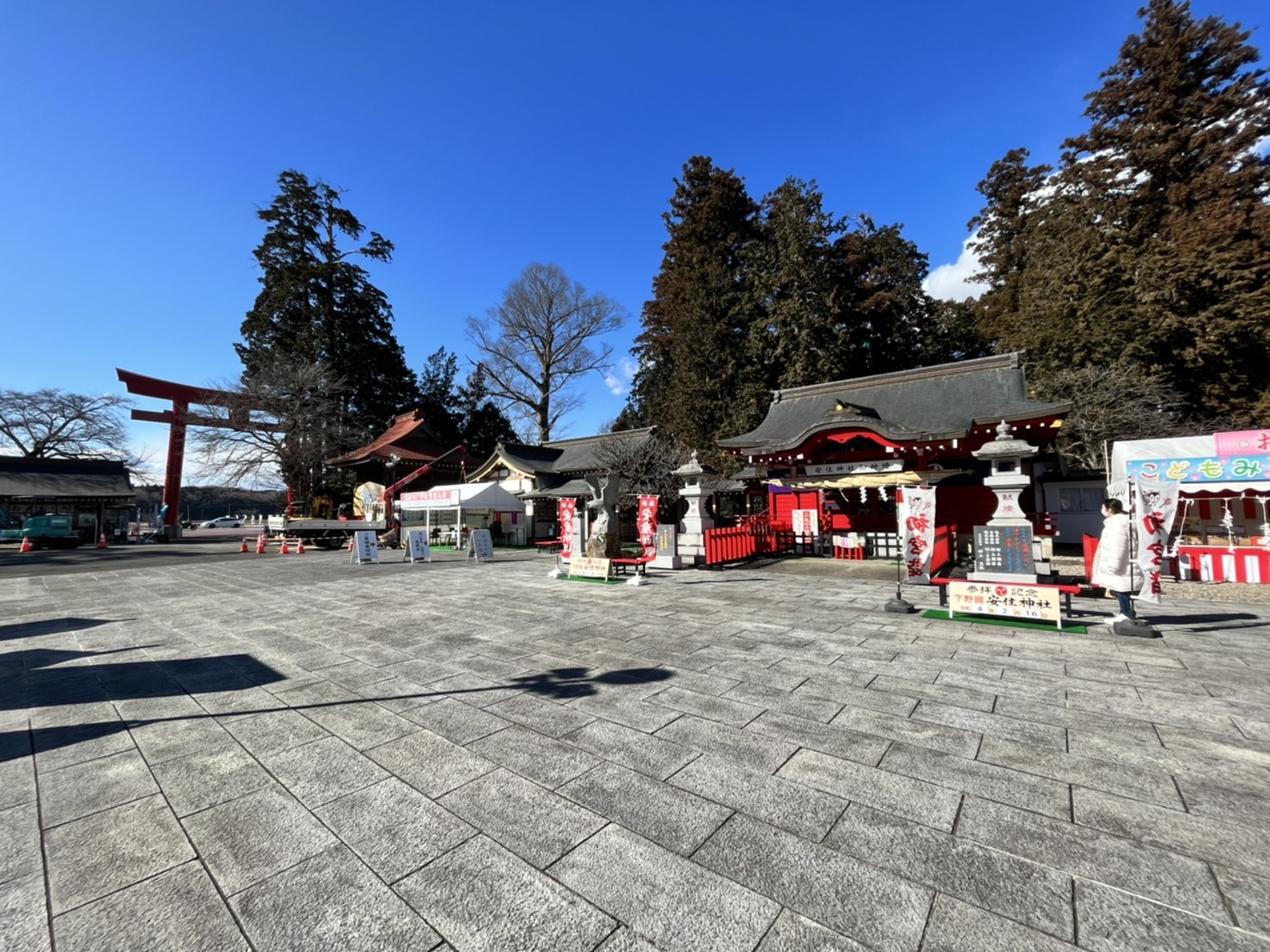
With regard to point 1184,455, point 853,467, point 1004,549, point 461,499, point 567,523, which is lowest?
point 1004,549

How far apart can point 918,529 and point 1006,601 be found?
2798 millimetres

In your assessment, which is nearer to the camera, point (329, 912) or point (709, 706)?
→ point (329, 912)

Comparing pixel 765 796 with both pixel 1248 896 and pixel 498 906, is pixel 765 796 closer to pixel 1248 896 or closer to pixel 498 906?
pixel 498 906

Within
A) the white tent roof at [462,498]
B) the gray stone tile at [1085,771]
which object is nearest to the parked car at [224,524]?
the white tent roof at [462,498]

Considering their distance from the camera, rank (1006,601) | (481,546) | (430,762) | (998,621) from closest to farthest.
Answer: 1. (430,762)
2. (1006,601)
3. (998,621)
4. (481,546)

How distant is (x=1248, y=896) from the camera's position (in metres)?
2.09

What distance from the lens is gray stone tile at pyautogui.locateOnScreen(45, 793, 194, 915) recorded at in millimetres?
2236

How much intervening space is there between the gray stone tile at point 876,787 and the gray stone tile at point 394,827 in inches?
75.7

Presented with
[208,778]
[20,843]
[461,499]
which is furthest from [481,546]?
[20,843]

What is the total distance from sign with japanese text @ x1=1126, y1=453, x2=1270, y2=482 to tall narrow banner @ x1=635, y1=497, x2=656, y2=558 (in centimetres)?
948

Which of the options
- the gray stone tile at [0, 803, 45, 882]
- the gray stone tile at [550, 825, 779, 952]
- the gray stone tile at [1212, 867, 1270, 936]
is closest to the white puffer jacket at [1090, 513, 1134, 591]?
the gray stone tile at [1212, 867, 1270, 936]

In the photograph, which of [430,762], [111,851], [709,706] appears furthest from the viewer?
[709,706]

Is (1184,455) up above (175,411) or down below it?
below

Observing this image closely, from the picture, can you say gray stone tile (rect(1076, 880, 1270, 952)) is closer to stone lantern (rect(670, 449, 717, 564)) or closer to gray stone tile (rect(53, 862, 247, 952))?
gray stone tile (rect(53, 862, 247, 952))
